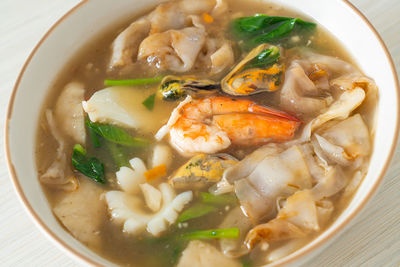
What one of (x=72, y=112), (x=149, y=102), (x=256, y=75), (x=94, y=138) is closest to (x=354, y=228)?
(x=256, y=75)

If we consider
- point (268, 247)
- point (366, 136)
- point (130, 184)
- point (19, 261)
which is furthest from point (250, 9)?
point (19, 261)

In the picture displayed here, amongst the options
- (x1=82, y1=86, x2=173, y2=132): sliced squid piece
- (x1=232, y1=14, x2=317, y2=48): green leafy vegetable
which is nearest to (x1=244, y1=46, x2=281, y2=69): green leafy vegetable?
(x1=232, y1=14, x2=317, y2=48): green leafy vegetable

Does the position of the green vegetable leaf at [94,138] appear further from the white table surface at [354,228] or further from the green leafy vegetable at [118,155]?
the white table surface at [354,228]

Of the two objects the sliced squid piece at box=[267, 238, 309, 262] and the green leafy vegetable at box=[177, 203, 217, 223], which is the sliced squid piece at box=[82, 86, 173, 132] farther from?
the sliced squid piece at box=[267, 238, 309, 262]

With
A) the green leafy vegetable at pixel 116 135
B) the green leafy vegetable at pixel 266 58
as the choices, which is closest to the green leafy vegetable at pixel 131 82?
the green leafy vegetable at pixel 116 135

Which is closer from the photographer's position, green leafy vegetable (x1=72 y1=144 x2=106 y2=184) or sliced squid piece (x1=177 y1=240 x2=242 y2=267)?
sliced squid piece (x1=177 y1=240 x2=242 y2=267)

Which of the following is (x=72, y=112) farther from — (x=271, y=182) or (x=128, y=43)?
(x=271, y=182)
